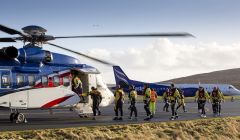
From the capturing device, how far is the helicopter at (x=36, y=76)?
1978cm

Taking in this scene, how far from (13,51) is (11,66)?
36.1 inches

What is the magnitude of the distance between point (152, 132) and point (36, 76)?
657 centimetres

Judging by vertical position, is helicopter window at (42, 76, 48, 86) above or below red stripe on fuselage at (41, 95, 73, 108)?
above

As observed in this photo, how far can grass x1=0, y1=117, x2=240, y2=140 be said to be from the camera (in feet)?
55.2

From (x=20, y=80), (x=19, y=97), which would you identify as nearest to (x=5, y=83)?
(x=20, y=80)

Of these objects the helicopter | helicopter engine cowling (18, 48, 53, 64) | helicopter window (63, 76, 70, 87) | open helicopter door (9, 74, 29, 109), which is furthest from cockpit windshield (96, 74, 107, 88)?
open helicopter door (9, 74, 29, 109)

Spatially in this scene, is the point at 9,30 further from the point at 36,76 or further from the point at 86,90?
the point at 86,90

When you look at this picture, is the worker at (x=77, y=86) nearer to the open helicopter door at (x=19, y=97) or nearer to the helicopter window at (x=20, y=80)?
the open helicopter door at (x=19, y=97)

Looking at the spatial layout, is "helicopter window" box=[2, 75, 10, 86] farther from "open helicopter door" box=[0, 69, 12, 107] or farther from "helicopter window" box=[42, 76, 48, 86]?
"helicopter window" box=[42, 76, 48, 86]

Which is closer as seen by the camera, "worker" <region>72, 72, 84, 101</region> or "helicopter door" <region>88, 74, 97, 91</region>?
"worker" <region>72, 72, 84, 101</region>

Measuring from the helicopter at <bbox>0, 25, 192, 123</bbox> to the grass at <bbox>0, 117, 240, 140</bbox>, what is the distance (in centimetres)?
358

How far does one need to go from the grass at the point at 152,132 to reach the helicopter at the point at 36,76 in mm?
3579

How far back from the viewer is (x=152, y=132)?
1934 cm

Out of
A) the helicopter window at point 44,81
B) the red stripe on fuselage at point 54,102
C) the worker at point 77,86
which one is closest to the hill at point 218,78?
the worker at point 77,86
